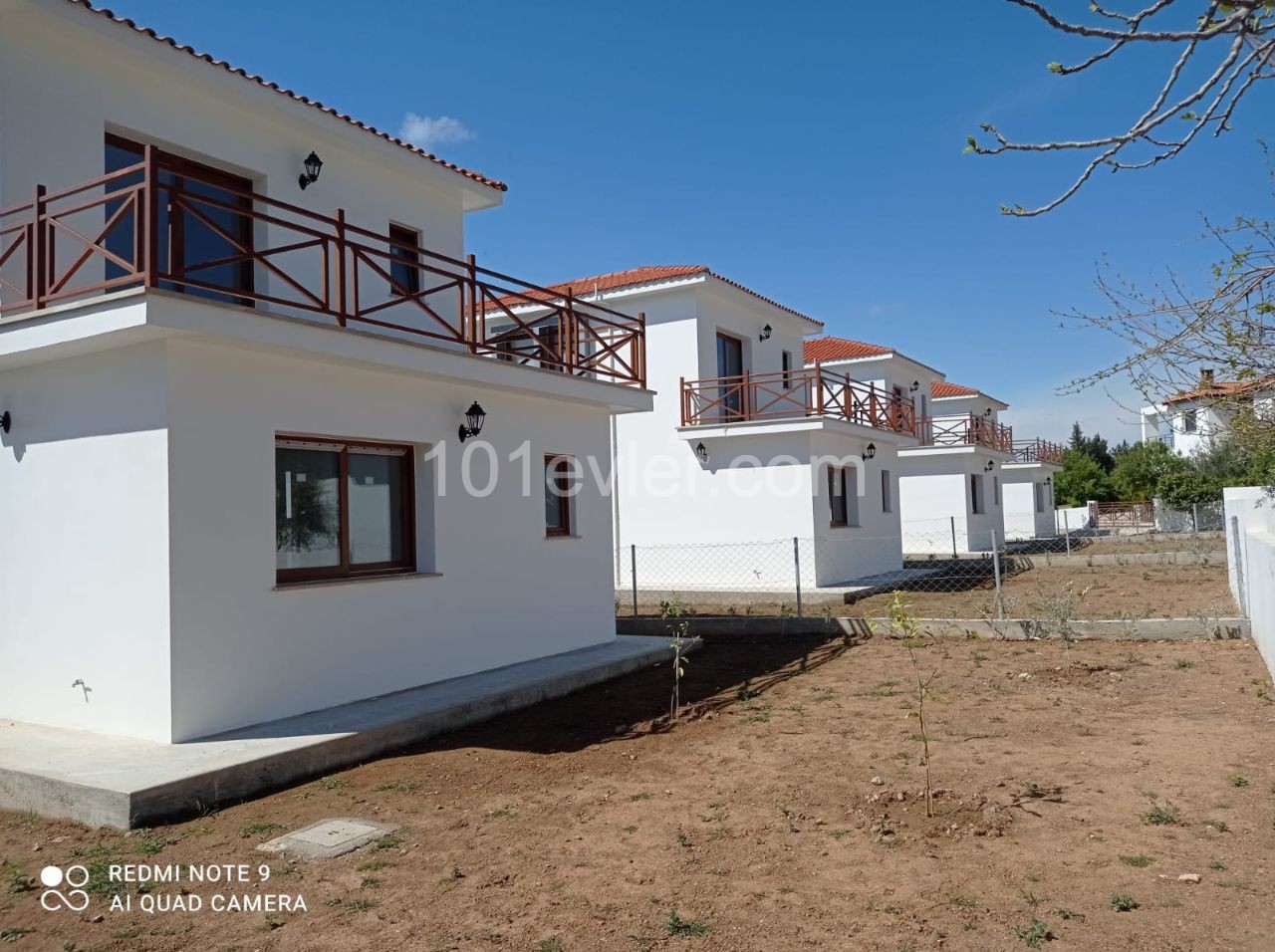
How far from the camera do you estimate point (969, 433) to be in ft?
92.5

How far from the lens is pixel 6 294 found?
7082mm

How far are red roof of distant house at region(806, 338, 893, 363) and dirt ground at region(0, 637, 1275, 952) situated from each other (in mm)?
19452

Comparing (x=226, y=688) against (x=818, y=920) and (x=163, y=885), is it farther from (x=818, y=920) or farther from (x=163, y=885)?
(x=818, y=920)

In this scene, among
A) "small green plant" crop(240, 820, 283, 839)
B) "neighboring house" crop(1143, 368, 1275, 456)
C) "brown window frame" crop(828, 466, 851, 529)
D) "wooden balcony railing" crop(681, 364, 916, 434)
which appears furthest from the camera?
Result: "brown window frame" crop(828, 466, 851, 529)

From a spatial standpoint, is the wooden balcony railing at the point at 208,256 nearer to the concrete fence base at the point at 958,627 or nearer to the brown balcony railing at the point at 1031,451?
the concrete fence base at the point at 958,627

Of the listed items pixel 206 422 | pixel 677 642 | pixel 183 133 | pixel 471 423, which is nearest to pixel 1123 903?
pixel 677 642

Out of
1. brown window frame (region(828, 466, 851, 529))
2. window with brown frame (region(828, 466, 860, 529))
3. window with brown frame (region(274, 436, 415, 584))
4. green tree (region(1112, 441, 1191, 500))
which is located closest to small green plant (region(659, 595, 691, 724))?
window with brown frame (region(274, 436, 415, 584))

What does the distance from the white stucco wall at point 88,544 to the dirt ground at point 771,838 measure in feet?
4.33

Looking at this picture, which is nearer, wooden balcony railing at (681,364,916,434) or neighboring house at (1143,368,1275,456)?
neighboring house at (1143,368,1275,456)

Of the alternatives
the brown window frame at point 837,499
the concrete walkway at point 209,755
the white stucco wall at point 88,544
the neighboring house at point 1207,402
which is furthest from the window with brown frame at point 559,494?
the brown window frame at point 837,499

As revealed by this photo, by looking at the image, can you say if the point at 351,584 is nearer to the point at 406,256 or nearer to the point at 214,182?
the point at 214,182

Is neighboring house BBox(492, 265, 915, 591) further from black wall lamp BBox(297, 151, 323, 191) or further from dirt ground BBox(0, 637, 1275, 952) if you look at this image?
dirt ground BBox(0, 637, 1275, 952)

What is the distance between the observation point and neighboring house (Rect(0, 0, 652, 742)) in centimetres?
661

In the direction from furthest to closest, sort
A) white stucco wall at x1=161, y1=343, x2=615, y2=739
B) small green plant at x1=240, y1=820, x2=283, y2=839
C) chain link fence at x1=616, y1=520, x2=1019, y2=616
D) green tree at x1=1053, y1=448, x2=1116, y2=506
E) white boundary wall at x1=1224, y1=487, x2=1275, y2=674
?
green tree at x1=1053, y1=448, x2=1116, y2=506, chain link fence at x1=616, y1=520, x2=1019, y2=616, white boundary wall at x1=1224, y1=487, x2=1275, y2=674, white stucco wall at x1=161, y1=343, x2=615, y2=739, small green plant at x1=240, y1=820, x2=283, y2=839
